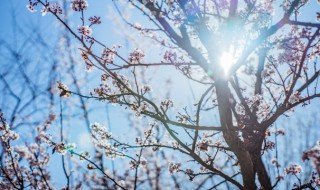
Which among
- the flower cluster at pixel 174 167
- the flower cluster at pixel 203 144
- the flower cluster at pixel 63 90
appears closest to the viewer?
the flower cluster at pixel 63 90

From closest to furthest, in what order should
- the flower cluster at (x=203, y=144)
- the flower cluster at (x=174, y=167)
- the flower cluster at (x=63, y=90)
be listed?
the flower cluster at (x=63, y=90) → the flower cluster at (x=203, y=144) → the flower cluster at (x=174, y=167)

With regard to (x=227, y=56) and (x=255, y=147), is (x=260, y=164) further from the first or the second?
(x=227, y=56)

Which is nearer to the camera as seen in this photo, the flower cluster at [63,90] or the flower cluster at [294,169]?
the flower cluster at [63,90]

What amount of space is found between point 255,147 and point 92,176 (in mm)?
9194

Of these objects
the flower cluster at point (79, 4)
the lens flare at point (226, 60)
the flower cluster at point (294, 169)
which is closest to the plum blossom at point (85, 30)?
the flower cluster at point (79, 4)

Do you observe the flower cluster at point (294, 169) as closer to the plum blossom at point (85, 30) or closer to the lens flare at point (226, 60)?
the lens flare at point (226, 60)

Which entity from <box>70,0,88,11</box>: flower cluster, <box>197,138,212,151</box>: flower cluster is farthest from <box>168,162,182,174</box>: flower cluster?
<box>70,0,88,11</box>: flower cluster

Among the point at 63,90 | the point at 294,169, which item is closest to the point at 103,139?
the point at 63,90

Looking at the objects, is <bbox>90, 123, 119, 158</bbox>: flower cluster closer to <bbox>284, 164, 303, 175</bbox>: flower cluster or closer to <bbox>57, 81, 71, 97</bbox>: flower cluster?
<bbox>57, 81, 71, 97</bbox>: flower cluster

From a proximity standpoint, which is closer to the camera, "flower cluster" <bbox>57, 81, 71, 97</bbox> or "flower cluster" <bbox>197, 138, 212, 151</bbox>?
"flower cluster" <bbox>57, 81, 71, 97</bbox>

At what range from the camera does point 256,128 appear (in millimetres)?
4047

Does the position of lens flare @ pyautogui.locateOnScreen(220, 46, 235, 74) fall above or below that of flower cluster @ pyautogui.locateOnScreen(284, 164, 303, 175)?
above

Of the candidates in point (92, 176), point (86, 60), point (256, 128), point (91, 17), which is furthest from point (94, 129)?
point (92, 176)

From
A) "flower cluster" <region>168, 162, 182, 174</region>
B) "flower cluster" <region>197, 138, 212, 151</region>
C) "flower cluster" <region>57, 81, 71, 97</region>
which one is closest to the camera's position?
"flower cluster" <region>57, 81, 71, 97</region>
